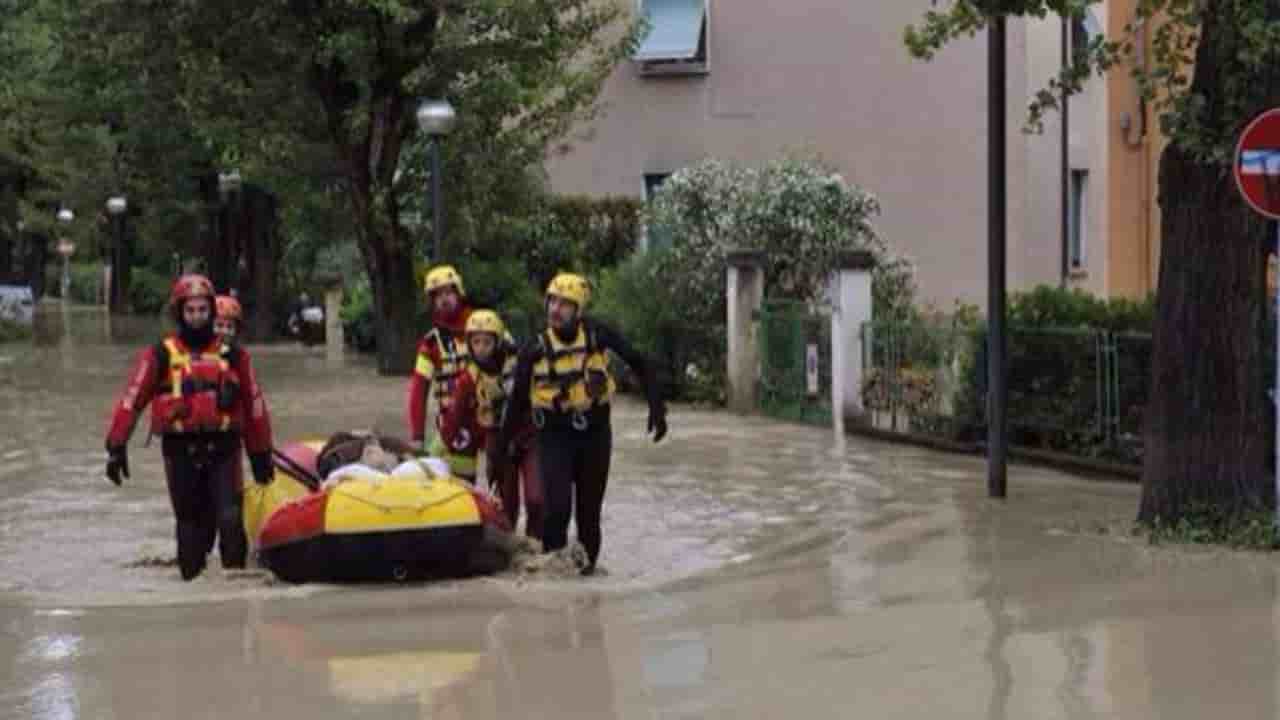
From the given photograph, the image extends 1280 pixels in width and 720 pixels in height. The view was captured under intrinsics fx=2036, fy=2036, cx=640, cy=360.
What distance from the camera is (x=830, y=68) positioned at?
3159cm

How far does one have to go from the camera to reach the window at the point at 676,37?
32.1 m

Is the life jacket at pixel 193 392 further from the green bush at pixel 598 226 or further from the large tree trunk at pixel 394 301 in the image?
the green bush at pixel 598 226

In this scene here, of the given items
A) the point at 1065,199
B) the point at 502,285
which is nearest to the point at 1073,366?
the point at 1065,199

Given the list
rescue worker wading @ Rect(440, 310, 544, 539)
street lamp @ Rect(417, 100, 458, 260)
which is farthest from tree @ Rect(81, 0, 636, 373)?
rescue worker wading @ Rect(440, 310, 544, 539)

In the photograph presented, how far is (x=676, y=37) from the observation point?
3212cm

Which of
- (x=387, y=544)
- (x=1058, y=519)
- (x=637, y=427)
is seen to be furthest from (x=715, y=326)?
(x=387, y=544)

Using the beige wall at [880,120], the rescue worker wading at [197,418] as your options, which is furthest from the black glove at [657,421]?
the beige wall at [880,120]

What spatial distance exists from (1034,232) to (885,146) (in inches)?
104

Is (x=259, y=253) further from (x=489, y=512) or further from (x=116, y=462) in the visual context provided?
(x=489, y=512)

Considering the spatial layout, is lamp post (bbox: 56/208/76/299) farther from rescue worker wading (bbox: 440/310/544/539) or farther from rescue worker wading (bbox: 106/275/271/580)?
rescue worker wading (bbox: 106/275/271/580)

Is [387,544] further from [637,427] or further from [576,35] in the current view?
[576,35]

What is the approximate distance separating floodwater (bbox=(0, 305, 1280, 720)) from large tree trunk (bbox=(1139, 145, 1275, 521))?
0.69 meters

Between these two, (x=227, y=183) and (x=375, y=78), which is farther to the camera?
(x=227, y=183)

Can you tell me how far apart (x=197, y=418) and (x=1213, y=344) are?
19.7 feet
